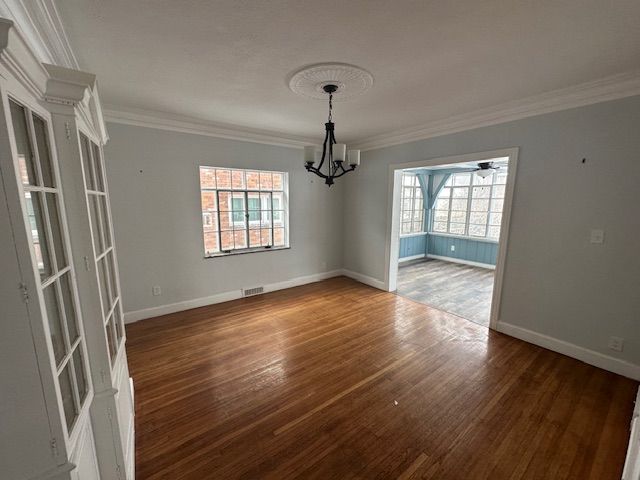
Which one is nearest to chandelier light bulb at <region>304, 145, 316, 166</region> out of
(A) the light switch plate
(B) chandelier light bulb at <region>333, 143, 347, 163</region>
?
(B) chandelier light bulb at <region>333, 143, 347, 163</region>

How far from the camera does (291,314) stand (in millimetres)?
3654

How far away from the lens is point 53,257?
3.33ft

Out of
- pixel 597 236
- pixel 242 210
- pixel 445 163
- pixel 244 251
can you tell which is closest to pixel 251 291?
pixel 244 251

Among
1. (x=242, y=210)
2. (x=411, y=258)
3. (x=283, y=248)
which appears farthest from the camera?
(x=411, y=258)

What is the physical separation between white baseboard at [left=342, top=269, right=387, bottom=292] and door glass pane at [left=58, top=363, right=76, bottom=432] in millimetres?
4150

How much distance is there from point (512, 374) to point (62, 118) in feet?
11.7

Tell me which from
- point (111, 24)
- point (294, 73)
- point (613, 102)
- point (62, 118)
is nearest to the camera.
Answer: point (62, 118)

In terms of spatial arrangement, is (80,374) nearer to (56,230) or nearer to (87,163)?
(56,230)

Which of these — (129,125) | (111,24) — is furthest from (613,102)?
(129,125)

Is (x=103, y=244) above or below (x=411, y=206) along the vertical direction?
below

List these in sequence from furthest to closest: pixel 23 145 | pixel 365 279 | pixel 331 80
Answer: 1. pixel 365 279
2. pixel 331 80
3. pixel 23 145

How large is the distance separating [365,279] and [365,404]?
9.83 feet

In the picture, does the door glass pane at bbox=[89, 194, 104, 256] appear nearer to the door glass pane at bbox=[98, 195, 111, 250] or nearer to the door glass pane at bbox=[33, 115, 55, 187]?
the door glass pane at bbox=[98, 195, 111, 250]

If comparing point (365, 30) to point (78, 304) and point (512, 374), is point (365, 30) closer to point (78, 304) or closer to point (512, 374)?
point (78, 304)
